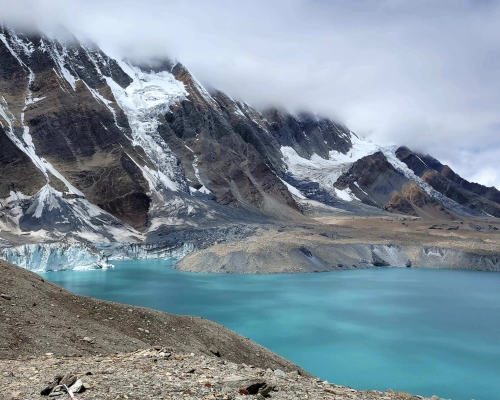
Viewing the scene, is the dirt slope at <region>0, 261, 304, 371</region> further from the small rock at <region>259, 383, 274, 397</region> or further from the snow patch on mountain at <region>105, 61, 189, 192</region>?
the snow patch on mountain at <region>105, 61, 189, 192</region>

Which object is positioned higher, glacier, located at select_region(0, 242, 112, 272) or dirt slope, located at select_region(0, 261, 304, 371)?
dirt slope, located at select_region(0, 261, 304, 371)

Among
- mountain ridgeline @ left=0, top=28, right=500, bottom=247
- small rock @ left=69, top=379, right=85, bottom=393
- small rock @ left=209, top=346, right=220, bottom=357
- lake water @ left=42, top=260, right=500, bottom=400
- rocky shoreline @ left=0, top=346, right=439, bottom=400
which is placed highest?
mountain ridgeline @ left=0, top=28, right=500, bottom=247

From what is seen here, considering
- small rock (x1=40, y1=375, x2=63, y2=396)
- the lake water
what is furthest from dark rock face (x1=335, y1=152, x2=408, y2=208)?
small rock (x1=40, y1=375, x2=63, y2=396)

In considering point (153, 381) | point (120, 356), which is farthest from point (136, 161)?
point (153, 381)

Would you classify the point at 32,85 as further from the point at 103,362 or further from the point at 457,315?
the point at 103,362

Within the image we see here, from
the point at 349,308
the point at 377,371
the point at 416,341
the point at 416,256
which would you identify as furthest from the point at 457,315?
the point at 416,256

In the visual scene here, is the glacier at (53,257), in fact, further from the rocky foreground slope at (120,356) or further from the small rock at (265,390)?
the small rock at (265,390)

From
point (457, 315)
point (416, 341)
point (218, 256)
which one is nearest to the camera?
point (416, 341)

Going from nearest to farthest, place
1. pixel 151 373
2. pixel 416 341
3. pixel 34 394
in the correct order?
pixel 34 394
pixel 151 373
pixel 416 341
